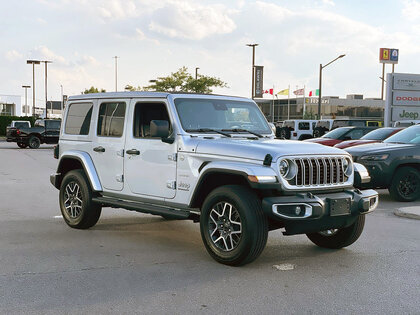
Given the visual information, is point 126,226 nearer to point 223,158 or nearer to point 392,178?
point 223,158

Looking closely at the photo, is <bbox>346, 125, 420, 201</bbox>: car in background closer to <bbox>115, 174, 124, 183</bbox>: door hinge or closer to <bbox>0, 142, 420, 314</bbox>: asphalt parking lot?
<bbox>0, 142, 420, 314</bbox>: asphalt parking lot

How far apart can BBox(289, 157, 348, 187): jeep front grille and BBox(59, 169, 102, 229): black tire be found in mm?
3146

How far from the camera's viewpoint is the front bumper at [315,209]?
5.43m

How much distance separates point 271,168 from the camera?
5.53 metres

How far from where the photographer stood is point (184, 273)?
18.3 ft

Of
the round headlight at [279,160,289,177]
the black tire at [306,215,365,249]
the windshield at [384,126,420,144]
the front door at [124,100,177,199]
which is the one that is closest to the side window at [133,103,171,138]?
the front door at [124,100,177,199]

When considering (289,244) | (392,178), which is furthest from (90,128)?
(392,178)

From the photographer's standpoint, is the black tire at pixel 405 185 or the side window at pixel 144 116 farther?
the black tire at pixel 405 185

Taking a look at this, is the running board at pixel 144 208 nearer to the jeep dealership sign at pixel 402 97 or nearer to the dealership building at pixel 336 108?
the jeep dealership sign at pixel 402 97

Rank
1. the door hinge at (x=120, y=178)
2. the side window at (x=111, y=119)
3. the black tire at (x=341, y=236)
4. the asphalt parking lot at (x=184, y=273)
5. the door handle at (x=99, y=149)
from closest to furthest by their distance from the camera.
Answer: the asphalt parking lot at (x=184, y=273)
the black tire at (x=341, y=236)
the door hinge at (x=120, y=178)
the side window at (x=111, y=119)
the door handle at (x=99, y=149)

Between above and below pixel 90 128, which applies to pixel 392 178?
below

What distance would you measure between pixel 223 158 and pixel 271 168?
60cm

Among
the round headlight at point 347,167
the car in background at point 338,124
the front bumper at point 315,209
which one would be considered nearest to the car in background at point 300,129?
the car in background at point 338,124

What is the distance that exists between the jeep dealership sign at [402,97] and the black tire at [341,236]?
2301 cm
